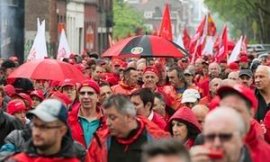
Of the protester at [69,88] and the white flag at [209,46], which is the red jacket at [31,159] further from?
the white flag at [209,46]

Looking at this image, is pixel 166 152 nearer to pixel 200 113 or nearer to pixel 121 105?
pixel 121 105

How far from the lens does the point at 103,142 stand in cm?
928

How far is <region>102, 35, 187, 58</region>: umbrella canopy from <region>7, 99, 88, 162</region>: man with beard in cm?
1033

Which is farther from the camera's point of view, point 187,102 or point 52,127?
point 187,102

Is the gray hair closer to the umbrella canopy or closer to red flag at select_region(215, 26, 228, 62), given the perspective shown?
the umbrella canopy

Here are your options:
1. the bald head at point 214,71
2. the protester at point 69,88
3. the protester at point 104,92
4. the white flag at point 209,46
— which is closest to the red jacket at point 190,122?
the protester at point 104,92

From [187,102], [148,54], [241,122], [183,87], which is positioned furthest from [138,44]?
[241,122]

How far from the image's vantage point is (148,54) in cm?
1841

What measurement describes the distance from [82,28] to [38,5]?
35.8 ft


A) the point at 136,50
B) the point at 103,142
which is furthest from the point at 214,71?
the point at 103,142

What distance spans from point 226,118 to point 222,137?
0.50ft

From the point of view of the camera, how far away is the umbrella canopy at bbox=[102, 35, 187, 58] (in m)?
18.3

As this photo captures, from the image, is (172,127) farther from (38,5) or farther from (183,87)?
(38,5)

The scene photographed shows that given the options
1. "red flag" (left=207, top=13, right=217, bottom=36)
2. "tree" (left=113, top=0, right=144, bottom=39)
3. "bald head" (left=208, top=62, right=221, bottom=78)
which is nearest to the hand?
"bald head" (left=208, top=62, right=221, bottom=78)
